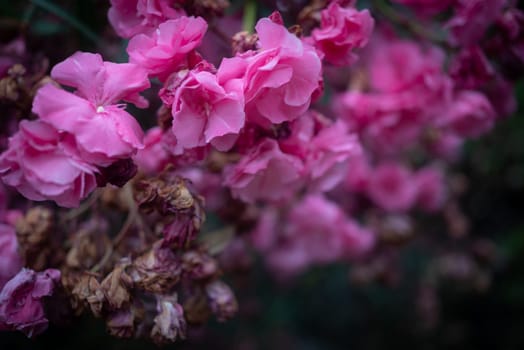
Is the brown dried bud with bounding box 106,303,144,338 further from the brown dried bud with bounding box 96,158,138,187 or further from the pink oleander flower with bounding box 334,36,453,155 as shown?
the pink oleander flower with bounding box 334,36,453,155

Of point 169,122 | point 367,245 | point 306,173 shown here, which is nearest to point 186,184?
point 169,122

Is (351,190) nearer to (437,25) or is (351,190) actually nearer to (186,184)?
(437,25)

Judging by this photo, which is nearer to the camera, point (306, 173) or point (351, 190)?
point (306, 173)

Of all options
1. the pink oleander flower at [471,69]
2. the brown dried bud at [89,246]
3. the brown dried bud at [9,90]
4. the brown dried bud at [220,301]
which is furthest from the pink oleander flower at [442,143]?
the brown dried bud at [9,90]

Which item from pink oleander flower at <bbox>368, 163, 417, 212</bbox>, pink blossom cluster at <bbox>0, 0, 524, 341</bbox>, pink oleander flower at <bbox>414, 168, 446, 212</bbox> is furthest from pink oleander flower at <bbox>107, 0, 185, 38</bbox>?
pink oleander flower at <bbox>414, 168, 446, 212</bbox>

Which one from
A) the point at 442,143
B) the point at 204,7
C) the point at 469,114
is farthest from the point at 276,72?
the point at 442,143

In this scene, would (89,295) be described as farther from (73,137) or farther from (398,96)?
(398,96)

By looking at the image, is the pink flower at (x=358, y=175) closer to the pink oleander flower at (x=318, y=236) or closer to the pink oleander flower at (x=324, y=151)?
the pink oleander flower at (x=318, y=236)
